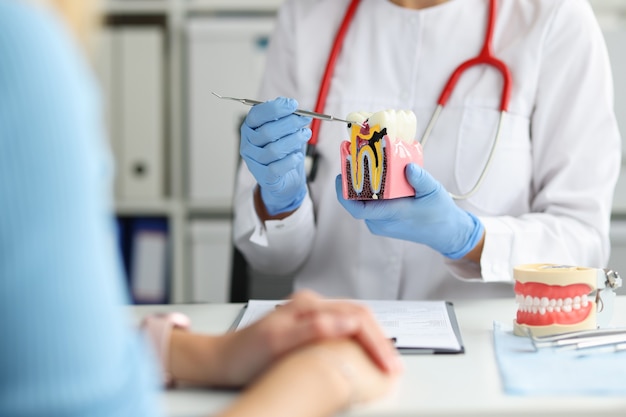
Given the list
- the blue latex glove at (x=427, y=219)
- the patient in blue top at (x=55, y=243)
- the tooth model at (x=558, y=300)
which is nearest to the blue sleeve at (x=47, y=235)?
the patient in blue top at (x=55, y=243)

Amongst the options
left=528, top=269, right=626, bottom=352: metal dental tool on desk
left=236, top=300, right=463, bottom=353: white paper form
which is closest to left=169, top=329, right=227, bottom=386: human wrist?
left=236, top=300, right=463, bottom=353: white paper form

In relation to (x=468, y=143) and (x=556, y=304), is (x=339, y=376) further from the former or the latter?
(x=468, y=143)

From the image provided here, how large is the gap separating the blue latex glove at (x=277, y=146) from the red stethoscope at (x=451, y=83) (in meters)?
0.08

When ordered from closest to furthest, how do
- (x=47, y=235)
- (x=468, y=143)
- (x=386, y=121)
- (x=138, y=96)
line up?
(x=47, y=235)
(x=386, y=121)
(x=468, y=143)
(x=138, y=96)

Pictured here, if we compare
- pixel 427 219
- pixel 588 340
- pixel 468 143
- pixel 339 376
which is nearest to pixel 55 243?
pixel 339 376

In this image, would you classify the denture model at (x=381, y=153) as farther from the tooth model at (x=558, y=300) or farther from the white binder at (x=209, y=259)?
the white binder at (x=209, y=259)

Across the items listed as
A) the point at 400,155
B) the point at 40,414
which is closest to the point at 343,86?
the point at 400,155

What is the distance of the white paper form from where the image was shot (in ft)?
2.75

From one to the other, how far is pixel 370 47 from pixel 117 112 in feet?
3.11

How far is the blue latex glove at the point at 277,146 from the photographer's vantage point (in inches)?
45.0

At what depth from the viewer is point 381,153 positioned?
3.34 ft

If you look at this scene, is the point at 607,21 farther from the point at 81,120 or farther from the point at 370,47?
the point at 81,120

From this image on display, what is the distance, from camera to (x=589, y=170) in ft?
3.94

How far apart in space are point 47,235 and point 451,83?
3.17ft
